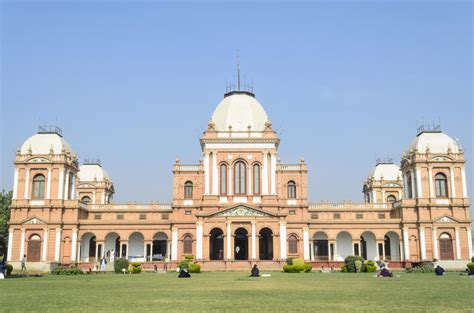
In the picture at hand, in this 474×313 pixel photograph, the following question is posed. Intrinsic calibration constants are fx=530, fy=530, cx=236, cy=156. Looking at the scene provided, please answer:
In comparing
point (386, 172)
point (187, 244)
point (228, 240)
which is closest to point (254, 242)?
point (228, 240)

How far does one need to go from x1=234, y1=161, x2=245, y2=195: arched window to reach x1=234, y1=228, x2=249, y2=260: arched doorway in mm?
4611

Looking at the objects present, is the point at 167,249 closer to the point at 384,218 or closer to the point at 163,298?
the point at 384,218

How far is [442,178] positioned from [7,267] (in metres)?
46.7

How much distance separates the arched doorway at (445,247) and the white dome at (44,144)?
44.4 meters

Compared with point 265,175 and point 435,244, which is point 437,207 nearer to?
point 435,244

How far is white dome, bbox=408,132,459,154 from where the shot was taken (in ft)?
204

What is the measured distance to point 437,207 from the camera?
6019 cm

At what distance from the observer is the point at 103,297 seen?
19.0 m

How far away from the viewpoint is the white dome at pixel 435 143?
204 ft

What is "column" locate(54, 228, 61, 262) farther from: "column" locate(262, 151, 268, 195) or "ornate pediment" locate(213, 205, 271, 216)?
"column" locate(262, 151, 268, 195)

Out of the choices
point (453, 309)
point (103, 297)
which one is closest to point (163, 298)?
point (103, 297)

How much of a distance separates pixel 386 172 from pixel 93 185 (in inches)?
1765

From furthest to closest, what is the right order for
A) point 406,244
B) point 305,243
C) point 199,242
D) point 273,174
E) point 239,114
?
point 239,114, point 406,244, point 273,174, point 305,243, point 199,242

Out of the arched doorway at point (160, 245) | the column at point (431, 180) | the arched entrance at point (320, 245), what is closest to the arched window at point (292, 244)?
the arched entrance at point (320, 245)
